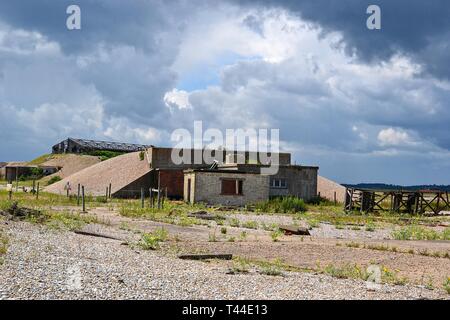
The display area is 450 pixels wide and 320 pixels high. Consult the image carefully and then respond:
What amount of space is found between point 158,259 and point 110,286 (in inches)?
159

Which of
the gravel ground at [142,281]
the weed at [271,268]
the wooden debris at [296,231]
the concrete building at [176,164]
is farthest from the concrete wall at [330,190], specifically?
the gravel ground at [142,281]

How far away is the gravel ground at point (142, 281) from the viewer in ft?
32.1

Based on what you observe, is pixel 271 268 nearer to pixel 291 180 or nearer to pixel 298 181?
pixel 291 180

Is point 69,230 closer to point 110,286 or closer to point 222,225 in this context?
point 222,225

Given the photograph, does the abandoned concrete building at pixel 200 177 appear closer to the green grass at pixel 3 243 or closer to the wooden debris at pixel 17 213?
the wooden debris at pixel 17 213

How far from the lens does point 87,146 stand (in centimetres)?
8712

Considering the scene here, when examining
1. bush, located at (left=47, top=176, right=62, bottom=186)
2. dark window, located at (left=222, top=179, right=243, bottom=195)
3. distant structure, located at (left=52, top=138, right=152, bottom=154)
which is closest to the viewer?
dark window, located at (left=222, top=179, right=243, bottom=195)

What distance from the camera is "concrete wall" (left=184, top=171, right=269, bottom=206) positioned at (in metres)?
43.2

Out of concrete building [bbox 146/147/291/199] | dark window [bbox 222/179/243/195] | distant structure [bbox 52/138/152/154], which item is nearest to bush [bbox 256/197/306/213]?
dark window [bbox 222/179/243/195]

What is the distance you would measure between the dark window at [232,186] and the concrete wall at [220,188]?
246 mm

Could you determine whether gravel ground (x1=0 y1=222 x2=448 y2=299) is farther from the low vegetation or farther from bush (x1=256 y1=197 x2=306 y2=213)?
bush (x1=256 y1=197 x2=306 y2=213)

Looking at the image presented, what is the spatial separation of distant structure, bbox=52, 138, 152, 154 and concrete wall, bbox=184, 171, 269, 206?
45.4m

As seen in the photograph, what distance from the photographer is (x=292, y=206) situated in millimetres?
40719
